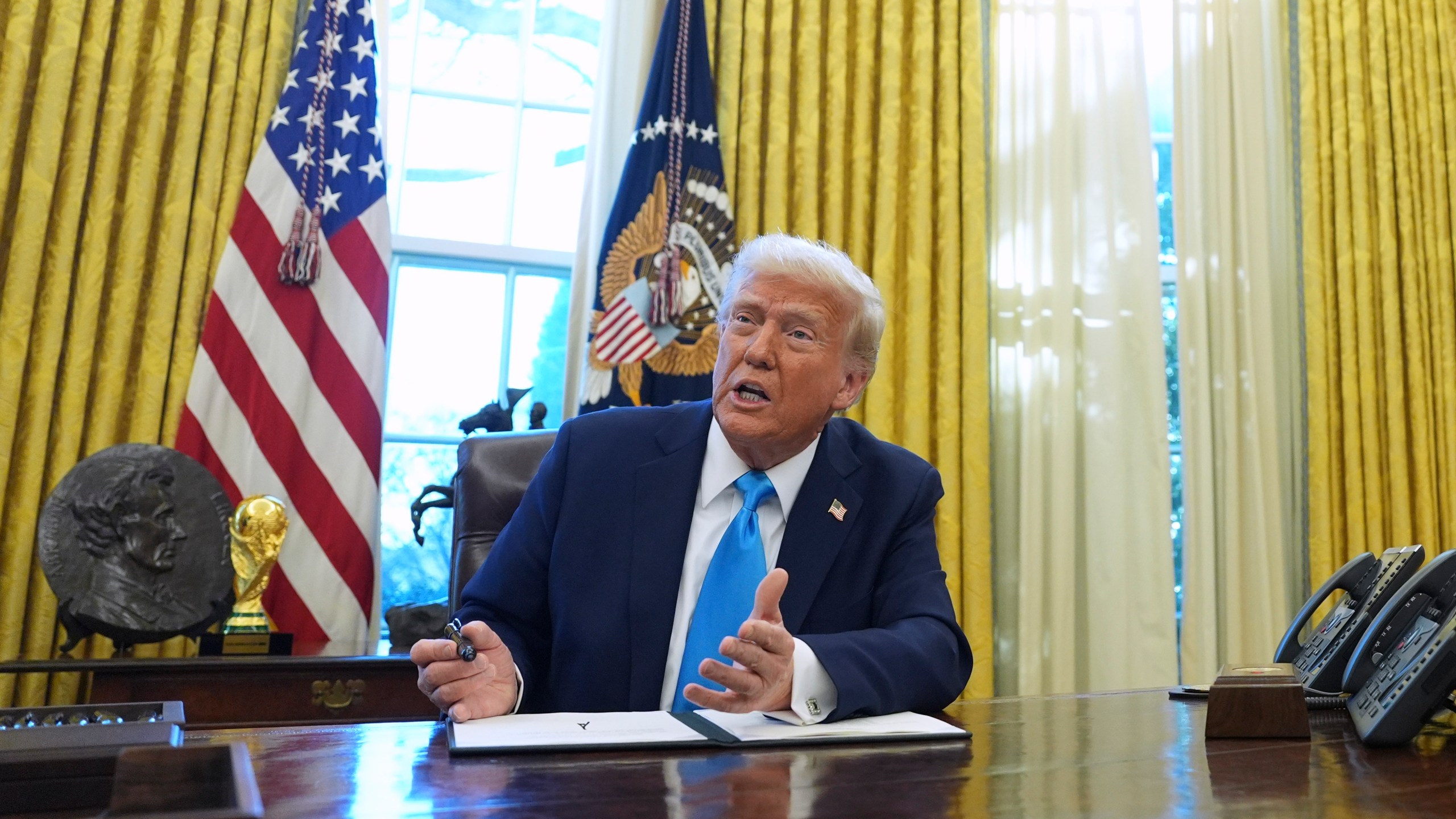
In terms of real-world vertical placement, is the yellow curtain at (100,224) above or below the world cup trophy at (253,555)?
above

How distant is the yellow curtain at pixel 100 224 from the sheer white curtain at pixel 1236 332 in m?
2.94

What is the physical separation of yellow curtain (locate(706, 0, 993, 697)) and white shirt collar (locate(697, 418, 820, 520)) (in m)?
1.70

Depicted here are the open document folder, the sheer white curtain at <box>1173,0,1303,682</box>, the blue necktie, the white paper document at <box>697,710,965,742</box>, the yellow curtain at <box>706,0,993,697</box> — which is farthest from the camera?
the sheer white curtain at <box>1173,0,1303,682</box>

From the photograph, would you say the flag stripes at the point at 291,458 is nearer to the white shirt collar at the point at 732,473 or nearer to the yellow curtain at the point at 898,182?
the yellow curtain at the point at 898,182

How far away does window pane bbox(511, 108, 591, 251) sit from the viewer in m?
3.60

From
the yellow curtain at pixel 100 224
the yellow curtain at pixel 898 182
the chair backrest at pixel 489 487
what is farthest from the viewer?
the yellow curtain at pixel 898 182

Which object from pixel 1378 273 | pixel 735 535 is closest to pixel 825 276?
pixel 735 535

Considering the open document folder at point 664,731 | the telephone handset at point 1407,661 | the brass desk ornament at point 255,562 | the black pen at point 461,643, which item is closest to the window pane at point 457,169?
the brass desk ornament at point 255,562

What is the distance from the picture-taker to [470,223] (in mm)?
3549

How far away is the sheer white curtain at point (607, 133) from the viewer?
3.32 metres

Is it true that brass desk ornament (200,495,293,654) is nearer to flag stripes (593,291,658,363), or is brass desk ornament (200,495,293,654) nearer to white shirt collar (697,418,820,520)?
flag stripes (593,291,658,363)

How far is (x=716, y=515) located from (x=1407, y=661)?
0.91 meters

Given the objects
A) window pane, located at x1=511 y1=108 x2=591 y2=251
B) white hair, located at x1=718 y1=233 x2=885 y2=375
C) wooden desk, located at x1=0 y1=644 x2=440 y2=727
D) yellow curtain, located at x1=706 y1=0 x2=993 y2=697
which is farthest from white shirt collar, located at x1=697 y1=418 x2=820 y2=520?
window pane, located at x1=511 y1=108 x2=591 y2=251

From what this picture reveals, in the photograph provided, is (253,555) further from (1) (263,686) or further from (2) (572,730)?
(2) (572,730)
